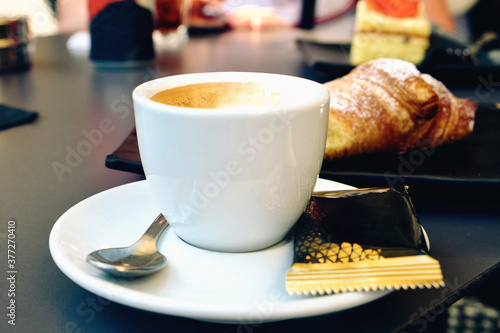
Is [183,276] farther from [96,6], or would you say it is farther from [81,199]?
[96,6]

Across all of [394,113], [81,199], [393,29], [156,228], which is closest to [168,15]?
[393,29]

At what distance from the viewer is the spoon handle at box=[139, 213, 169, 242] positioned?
1.52ft

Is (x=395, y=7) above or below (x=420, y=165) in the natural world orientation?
above

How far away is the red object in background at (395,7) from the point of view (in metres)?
1.72

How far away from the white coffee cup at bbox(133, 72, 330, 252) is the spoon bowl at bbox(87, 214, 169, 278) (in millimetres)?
41

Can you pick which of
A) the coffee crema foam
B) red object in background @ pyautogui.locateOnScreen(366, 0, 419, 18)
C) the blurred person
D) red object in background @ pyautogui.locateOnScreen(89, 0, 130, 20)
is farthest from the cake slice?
the blurred person

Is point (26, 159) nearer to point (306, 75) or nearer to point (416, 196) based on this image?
point (416, 196)

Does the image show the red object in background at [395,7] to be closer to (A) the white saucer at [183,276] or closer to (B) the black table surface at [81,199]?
(B) the black table surface at [81,199]

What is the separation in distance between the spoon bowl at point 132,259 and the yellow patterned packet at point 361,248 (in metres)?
0.11

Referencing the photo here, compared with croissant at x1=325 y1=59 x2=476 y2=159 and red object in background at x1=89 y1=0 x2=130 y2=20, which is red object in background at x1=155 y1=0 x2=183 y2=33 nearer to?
red object in background at x1=89 y1=0 x2=130 y2=20

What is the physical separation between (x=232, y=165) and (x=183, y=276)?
10cm

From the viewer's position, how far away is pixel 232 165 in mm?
415

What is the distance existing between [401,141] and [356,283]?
470 millimetres

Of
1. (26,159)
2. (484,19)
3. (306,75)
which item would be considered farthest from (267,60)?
(484,19)
